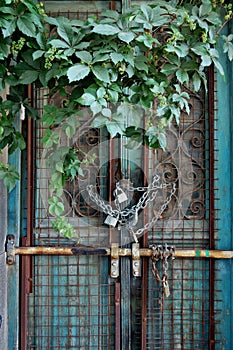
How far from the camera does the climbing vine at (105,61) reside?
4.50 ft

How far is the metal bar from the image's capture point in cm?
184

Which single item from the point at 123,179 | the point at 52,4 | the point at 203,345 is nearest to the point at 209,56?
the point at 123,179

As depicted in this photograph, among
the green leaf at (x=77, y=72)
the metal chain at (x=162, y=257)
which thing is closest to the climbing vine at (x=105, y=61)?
the green leaf at (x=77, y=72)

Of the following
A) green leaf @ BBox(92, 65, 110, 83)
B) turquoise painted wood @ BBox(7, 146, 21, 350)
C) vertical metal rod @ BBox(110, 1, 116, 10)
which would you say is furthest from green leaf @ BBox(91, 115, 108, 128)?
vertical metal rod @ BBox(110, 1, 116, 10)

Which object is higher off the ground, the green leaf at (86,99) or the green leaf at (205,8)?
the green leaf at (205,8)

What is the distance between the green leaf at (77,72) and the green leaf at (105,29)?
0.11 meters

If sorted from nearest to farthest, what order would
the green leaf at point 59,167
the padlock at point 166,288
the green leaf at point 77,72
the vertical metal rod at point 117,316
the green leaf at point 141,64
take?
the green leaf at point 77,72 < the green leaf at point 141,64 < the green leaf at point 59,167 < the padlock at point 166,288 < the vertical metal rod at point 117,316

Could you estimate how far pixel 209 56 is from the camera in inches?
58.1

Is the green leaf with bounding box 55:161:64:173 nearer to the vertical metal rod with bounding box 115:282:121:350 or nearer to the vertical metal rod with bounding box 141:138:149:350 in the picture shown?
the vertical metal rod with bounding box 141:138:149:350

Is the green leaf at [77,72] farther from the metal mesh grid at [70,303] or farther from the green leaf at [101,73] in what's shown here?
the metal mesh grid at [70,303]

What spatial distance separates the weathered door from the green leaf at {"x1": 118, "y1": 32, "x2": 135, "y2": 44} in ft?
1.93

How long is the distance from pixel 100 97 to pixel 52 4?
0.76 meters

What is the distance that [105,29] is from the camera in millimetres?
1360

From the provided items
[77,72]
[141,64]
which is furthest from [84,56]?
[141,64]
